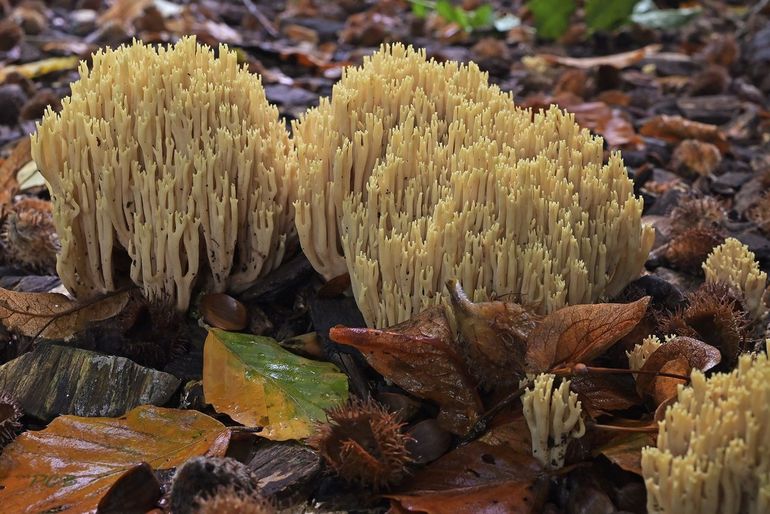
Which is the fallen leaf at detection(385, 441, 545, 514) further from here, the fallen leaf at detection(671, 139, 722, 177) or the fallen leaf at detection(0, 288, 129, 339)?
the fallen leaf at detection(671, 139, 722, 177)

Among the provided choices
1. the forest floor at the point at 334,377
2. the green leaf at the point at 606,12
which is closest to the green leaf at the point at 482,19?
the green leaf at the point at 606,12

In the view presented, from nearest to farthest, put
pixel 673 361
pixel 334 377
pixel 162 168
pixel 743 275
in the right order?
1. pixel 673 361
2. pixel 334 377
3. pixel 162 168
4. pixel 743 275

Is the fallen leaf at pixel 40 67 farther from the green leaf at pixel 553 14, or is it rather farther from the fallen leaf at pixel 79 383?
the green leaf at pixel 553 14

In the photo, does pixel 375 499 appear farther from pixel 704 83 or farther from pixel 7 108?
pixel 704 83

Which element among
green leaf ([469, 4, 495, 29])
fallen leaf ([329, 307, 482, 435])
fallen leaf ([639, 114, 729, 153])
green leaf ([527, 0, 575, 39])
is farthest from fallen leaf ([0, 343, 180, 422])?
green leaf ([527, 0, 575, 39])

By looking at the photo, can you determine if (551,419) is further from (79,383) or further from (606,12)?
(606,12)

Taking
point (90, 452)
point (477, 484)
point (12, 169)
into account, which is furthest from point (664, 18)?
point (90, 452)
